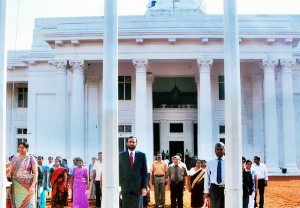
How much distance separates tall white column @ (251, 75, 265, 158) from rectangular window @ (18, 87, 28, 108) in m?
18.0

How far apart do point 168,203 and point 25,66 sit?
23.6 m

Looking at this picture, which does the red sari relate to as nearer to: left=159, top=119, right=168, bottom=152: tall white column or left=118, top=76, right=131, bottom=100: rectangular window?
left=118, top=76, right=131, bottom=100: rectangular window

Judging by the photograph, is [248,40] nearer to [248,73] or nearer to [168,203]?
[248,73]

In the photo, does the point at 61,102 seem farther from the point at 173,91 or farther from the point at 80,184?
the point at 80,184

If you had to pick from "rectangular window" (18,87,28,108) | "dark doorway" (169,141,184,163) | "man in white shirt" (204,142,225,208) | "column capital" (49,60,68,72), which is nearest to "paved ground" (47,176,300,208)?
"man in white shirt" (204,142,225,208)

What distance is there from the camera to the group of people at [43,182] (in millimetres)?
9078

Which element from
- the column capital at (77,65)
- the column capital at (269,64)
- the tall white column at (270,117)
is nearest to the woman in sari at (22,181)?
the column capital at (77,65)

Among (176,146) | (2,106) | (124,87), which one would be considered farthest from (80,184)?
(176,146)

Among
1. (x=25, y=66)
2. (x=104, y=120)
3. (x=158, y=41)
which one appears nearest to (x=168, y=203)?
(x=104, y=120)

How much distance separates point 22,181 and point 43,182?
436cm

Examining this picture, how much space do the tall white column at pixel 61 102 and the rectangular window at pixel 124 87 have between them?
4404mm

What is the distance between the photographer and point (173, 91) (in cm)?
3675

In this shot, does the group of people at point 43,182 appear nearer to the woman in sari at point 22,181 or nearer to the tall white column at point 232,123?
the woman in sari at point 22,181

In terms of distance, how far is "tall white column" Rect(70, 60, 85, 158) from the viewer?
2975 centimetres
